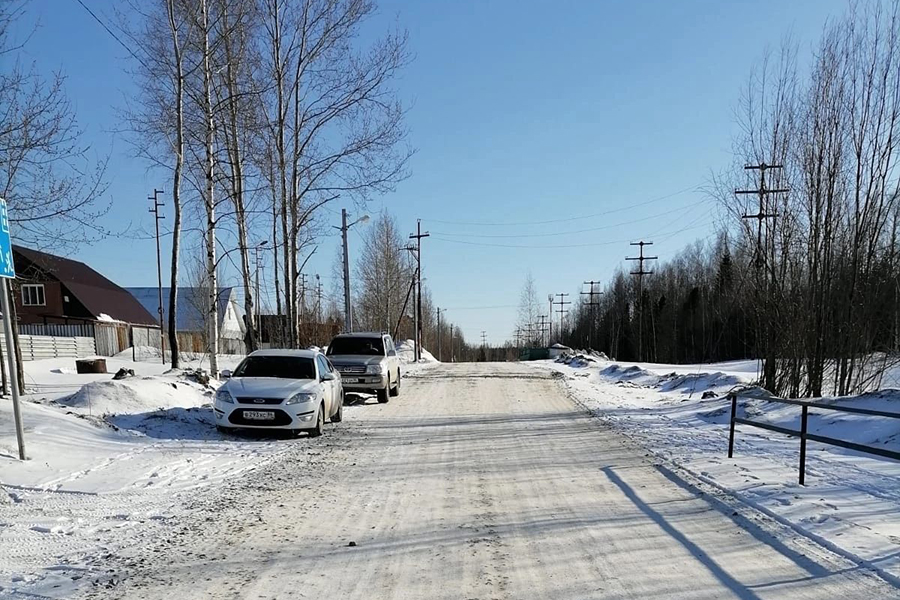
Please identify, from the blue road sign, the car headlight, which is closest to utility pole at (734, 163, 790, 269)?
the car headlight

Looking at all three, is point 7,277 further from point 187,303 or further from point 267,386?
point 187,303

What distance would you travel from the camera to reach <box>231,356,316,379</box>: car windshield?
12656mm

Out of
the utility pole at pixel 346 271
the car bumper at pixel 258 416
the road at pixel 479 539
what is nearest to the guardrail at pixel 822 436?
the road at pixel 479 539

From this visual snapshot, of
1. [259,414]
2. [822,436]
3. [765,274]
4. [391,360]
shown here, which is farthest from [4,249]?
[765,274]

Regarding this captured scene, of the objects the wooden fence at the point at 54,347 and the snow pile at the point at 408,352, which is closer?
the wooden fence at the point at 54,347

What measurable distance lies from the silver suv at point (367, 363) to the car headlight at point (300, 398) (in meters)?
6.74

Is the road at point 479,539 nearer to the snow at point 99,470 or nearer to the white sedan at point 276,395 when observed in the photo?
the snow at point 99,470

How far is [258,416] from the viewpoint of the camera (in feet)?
36.7

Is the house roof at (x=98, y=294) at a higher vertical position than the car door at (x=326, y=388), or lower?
higher

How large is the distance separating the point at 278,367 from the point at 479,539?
816cm

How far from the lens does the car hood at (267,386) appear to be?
11.4 m

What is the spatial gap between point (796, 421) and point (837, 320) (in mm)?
4856

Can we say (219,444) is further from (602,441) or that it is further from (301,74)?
(301,74)

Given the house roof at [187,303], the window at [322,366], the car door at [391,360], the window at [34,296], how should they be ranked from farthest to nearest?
the house roof at [187,303], the window at [34,296], the car door at [391,360], the window at [322,366]
